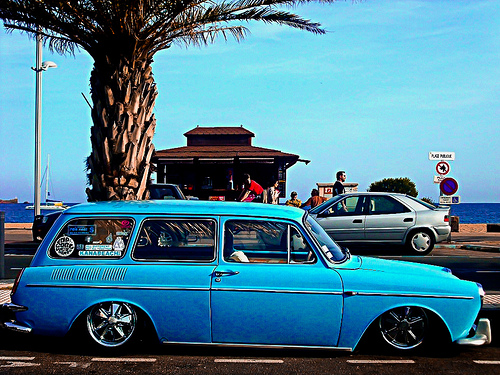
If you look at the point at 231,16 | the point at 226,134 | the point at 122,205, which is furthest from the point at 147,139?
the point at 226,134

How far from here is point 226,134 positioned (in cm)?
3512

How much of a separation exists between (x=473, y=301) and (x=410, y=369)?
870mm

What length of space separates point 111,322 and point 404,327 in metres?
2.64

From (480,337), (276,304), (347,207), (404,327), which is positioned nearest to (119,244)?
(276,304)

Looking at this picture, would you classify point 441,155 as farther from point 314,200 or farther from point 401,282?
point 401,282

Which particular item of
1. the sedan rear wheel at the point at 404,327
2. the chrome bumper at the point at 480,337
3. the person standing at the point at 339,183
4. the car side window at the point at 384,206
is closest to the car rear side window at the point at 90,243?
the sedan rear wheel at the point at 404,327

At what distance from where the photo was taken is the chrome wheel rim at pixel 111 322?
A: 5.63m

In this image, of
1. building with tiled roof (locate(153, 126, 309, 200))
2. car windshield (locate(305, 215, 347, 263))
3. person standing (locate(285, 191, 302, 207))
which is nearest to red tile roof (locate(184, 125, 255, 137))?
building with tiled roof (locate(153, 126, 309, 200))

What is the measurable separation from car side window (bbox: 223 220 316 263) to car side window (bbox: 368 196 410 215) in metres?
9.77

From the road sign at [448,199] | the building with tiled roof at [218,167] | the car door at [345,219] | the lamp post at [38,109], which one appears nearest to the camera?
the car door at [345,219]

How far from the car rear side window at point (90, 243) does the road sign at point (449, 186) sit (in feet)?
48.6

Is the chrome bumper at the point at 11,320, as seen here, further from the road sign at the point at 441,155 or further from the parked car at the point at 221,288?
the road sign at the point at 441,155

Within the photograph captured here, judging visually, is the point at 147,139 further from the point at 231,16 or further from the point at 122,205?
the point at 122,205

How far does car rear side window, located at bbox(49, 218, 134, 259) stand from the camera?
18.9ft
